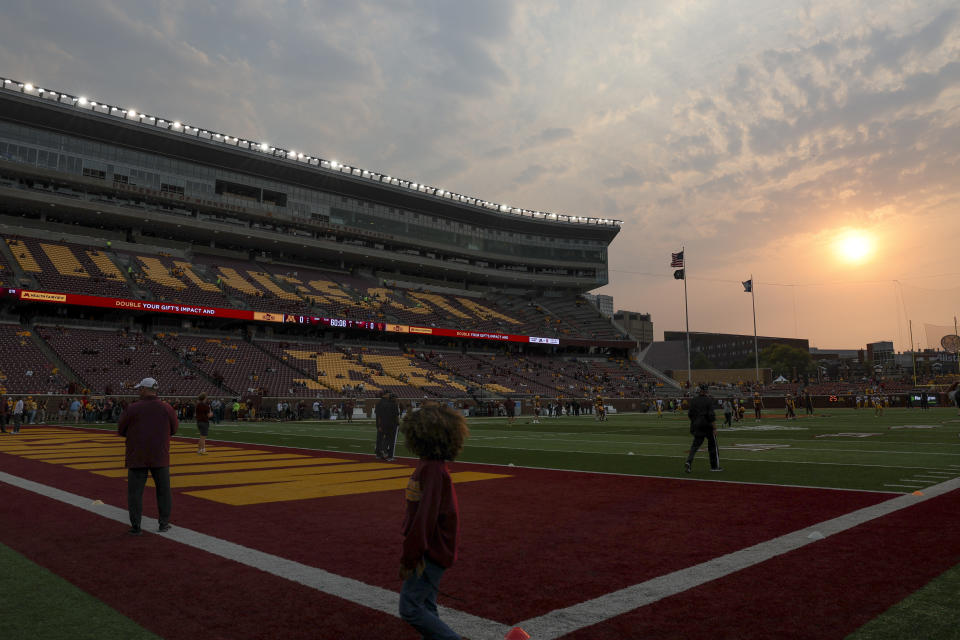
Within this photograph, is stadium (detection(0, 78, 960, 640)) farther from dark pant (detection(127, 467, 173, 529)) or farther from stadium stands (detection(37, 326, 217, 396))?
dark pant (detection(127, 467, 173, 529))

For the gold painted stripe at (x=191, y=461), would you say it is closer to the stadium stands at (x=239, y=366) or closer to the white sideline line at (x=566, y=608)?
the white sideline line at (x=566, y=608)

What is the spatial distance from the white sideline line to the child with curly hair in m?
0.82

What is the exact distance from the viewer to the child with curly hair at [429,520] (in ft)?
11.5

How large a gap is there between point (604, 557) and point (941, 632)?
2.84 meters

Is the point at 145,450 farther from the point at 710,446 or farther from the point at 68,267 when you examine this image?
the point at 68,267

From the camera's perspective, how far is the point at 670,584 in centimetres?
527

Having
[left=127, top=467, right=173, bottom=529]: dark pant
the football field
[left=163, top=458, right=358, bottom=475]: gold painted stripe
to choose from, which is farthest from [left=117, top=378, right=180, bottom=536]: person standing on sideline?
[left=163, top=458, right=358, bottom=475]: gold painted stripe

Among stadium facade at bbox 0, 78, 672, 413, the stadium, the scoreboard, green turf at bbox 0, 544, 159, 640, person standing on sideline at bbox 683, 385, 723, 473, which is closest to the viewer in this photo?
green turf at bbox 0, 544, 159, 640

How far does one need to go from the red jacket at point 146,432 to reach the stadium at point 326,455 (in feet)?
3.37

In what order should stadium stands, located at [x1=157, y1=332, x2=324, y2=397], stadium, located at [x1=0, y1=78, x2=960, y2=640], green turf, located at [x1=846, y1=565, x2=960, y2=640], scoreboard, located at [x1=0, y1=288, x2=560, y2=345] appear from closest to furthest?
green turf, located at [x1=846, y1=565, x2=960, y2=640] → stadium, located at [x1=0, y1=78, x2=960, y2=640] → scoreboard, located at [x1=0, y1=288, x2=560, y2=345] → stadium stands, located at [x1=157, y1=332, x2=324, y2=397]

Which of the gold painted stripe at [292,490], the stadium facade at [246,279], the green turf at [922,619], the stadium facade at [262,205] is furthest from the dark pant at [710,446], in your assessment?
the stadium facade at [262,205]

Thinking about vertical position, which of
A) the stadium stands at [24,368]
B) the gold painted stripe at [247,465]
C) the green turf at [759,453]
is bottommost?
the green turf at [759,453]

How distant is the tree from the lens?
13702 centimetres

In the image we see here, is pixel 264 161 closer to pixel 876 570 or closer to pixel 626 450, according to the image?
pixel 626 450
